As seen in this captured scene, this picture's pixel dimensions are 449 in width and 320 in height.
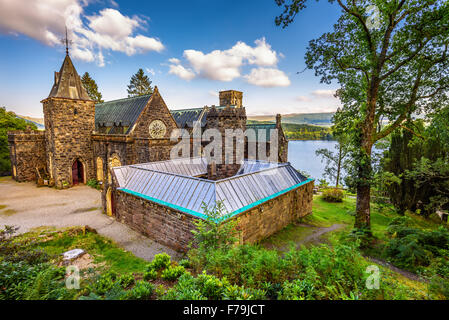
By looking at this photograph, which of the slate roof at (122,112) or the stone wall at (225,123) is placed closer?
the stone wall at (225,123)

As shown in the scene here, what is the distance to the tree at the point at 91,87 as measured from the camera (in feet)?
133

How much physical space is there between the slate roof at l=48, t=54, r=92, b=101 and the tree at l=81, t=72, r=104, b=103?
22549 mm

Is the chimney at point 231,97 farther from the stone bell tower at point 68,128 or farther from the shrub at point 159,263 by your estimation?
the shrub at point 159,263

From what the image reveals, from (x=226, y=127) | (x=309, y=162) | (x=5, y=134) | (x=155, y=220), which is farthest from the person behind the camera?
(x=309, y=162)

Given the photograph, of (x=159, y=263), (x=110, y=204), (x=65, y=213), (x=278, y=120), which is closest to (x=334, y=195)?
(x=278, y=120)

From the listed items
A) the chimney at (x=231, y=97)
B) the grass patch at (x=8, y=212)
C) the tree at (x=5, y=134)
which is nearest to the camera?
the grass patch at (x=8, y=212)

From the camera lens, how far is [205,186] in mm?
8805

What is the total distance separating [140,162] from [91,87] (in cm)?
3413

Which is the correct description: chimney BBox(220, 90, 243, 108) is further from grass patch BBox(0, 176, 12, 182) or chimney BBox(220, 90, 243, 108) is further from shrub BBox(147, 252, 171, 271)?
grass patch BBox(0, 176, 12, 182)

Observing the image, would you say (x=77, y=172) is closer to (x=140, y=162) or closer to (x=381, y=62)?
(x=140, y=162)

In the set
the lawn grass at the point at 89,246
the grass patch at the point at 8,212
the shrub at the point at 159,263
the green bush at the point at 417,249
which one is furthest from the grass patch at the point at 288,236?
the grass patch at the point at 8,212

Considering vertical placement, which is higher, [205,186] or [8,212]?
[205,186]

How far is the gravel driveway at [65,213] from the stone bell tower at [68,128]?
7.04ft

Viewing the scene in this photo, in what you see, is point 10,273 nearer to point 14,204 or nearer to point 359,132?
point 359,132
